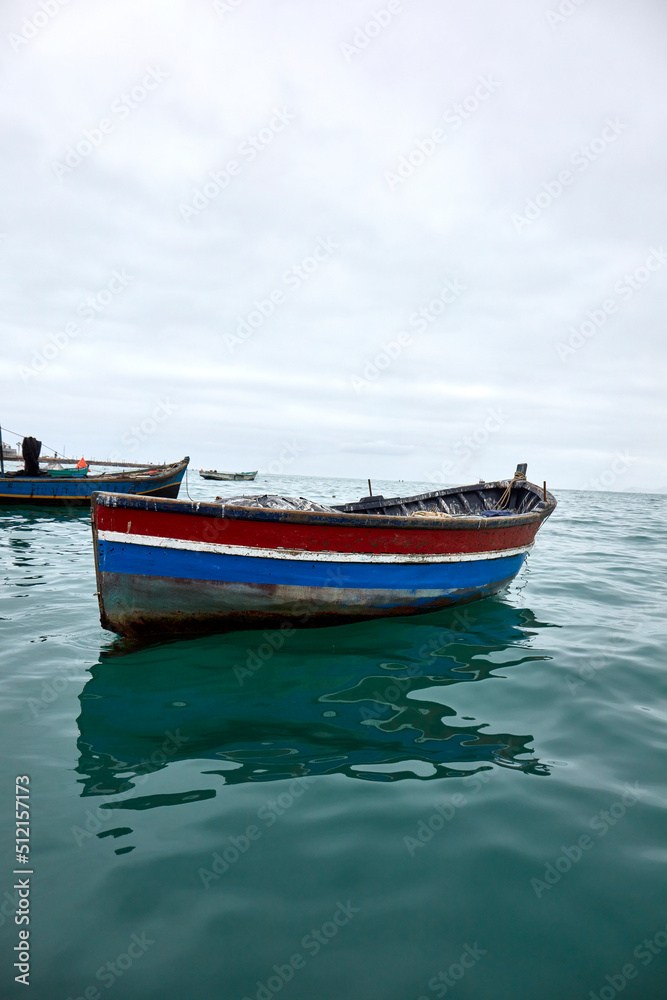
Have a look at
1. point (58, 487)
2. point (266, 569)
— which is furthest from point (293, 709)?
point (58, 487)

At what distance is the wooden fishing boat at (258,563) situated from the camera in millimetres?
5387

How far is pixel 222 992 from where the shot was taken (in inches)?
84.7

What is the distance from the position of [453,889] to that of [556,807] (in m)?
1.07

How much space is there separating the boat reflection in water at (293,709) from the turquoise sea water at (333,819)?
3 centimetres

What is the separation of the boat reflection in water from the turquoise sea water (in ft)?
0.08

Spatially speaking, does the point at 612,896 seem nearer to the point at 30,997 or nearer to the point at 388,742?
the point at 388,742

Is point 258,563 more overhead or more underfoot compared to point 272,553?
more underfoot

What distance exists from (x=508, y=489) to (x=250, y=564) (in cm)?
793

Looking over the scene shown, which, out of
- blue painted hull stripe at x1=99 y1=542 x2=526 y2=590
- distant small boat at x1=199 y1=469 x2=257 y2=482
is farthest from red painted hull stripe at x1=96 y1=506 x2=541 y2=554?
distant small boat at x1=199 y1=469 x2=257 y2=482

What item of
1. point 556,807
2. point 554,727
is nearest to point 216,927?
point 556,807

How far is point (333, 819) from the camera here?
10.3 ft

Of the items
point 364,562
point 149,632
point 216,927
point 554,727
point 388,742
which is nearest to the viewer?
point 216,927

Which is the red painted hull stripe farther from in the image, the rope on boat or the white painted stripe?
the rope on boat

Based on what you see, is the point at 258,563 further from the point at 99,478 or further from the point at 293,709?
the point at 99,478
